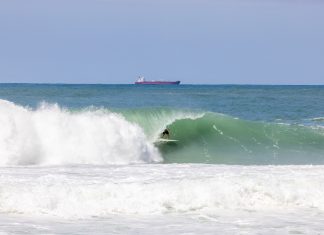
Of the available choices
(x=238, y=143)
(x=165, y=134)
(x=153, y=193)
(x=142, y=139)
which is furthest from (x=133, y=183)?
(x=238, y=143)

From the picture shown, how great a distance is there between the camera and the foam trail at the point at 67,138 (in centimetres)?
1505

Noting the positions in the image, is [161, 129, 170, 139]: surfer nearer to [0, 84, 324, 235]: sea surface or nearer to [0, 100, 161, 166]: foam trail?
[0, 84, 324, 235]: sea surface

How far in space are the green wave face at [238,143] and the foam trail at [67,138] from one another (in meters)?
1.08

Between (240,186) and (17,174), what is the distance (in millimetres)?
3879

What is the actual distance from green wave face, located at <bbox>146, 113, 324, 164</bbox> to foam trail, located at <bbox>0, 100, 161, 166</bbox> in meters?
1.08

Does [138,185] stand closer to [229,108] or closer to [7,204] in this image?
[7,204]

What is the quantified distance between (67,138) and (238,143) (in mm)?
6582

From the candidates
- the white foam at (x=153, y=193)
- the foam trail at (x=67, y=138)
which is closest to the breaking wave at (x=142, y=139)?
the foam trail at (x=67, y=138)

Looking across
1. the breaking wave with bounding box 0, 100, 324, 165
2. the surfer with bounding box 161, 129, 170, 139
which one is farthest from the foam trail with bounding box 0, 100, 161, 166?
the surfer with bounding box 161, 129, 170, 139

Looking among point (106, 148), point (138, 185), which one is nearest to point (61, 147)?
point (106, 148)

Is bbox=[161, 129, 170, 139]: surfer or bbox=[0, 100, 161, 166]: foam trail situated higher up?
bbox=[161, 129, 170, 139]: surfer

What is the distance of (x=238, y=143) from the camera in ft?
69.9

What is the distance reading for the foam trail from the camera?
1505 centimetres

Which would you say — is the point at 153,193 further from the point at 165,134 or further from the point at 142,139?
the point at 165,134
